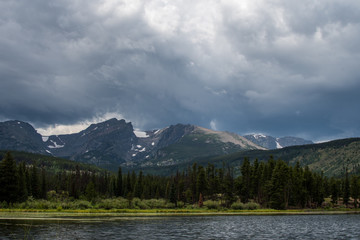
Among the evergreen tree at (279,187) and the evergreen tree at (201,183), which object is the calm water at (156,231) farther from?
the evergreen tree at (201,183)

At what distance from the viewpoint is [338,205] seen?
565 ft

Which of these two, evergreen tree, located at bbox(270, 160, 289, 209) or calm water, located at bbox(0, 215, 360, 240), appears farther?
evergreen tree, located at bbox(270, 160, 289, 209)

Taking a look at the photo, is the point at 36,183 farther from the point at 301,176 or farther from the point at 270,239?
the point at 270,239

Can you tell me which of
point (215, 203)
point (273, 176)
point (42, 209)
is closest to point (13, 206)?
point (42, 209)

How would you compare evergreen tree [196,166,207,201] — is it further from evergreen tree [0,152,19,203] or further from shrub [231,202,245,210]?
evergreen tree [0,152,19,203]

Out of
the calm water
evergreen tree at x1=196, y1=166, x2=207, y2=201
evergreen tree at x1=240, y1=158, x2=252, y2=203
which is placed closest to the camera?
the calm water

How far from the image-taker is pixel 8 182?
Result: 107 m

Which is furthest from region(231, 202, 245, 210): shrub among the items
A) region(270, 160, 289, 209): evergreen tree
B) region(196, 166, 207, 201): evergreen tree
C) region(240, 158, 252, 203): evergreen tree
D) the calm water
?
the calm water

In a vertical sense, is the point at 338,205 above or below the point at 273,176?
below

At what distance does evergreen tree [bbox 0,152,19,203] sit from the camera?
346 feet

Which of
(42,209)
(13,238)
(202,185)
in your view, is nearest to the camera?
(13,238)

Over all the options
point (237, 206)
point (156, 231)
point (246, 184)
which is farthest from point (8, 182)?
point (246, 184)

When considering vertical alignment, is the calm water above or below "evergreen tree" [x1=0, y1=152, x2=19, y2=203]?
below

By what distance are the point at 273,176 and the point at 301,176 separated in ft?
57.8
